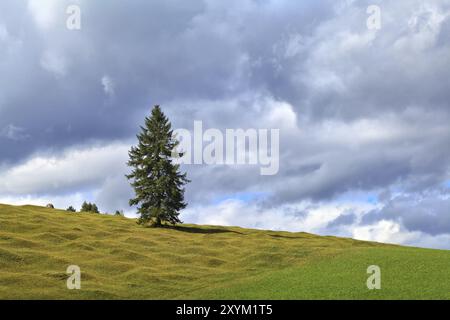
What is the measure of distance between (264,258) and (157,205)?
2269cm

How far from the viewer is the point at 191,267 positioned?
37594 millimetres

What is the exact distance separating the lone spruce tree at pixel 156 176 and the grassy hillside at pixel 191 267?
702 centimetres

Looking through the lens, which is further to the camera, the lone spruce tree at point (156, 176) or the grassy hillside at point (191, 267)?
the lone spruce tree at point (156, 176)

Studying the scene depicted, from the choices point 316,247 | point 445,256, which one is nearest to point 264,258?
point 316,247

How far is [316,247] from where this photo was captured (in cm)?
4481

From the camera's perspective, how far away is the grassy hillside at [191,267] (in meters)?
28.7

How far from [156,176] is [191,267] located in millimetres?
23943

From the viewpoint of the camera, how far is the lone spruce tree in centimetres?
5916

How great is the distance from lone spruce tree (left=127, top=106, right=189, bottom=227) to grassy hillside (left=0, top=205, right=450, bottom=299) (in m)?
7.02

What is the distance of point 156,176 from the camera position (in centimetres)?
6009

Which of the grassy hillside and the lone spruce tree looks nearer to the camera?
the grassy hillside

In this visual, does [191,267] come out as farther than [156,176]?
No

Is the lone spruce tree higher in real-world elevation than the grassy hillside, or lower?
higher
